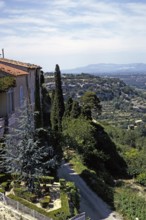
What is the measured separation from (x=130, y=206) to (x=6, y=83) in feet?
42.6

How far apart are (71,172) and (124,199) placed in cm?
574

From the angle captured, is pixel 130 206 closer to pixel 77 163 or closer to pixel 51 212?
pixel 77 163

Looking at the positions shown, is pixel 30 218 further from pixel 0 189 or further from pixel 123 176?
pixel 123 176

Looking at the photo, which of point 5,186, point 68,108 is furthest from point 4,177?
point 68,108

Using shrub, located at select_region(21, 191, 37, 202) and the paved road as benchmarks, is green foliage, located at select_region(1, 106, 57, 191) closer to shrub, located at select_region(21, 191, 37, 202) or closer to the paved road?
shrub, located at select_region(21, 191, 37, 202)

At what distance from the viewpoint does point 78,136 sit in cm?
3922

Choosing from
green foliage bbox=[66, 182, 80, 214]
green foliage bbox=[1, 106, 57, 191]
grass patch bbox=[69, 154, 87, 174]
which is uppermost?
green foliage bbox=[1, 106, 57, 191]

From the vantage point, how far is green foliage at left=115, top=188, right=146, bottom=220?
2591 centimetres

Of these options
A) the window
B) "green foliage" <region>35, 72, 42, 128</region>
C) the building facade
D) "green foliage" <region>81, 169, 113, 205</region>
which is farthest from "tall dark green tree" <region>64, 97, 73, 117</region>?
the window

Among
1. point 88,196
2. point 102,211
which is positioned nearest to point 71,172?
point 88,196

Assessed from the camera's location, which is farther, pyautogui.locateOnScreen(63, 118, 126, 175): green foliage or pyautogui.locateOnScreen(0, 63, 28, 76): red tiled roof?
pyautogui.locateOnScreen(63, 118, 126, 175): green foliage

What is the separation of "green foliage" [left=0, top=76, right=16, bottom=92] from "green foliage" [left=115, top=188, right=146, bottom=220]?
1206 centimetres

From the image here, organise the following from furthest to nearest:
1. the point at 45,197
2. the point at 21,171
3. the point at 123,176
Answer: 1. the point at 123,176
2. the point at 21,171
3. the point at 45,197

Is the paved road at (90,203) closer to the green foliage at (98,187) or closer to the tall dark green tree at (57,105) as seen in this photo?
the green foliage at (98,187)
